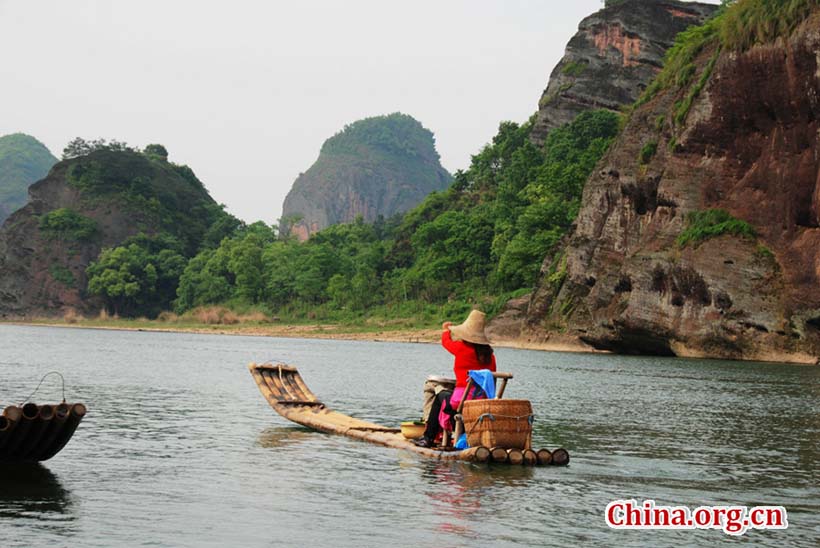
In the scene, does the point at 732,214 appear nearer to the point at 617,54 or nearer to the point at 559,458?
the point at 559,458

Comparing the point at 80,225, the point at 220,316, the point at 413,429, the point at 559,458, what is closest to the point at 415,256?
the point at 220,316

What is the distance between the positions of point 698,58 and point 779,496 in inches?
2268

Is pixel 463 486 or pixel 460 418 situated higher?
pixel 460 418

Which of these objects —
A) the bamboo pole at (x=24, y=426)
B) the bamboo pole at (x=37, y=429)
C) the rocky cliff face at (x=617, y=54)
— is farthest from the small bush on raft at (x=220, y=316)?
the bamboo pole at (x=24, y=426)

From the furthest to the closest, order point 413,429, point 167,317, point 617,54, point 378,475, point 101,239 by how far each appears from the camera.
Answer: point 101,239 < point 167,317 < point 617,54 < point 413,429 < point 378,475

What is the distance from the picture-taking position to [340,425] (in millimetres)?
22656

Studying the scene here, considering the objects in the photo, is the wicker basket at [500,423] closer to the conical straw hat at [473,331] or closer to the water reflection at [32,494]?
the conical straw hat at [473,331]

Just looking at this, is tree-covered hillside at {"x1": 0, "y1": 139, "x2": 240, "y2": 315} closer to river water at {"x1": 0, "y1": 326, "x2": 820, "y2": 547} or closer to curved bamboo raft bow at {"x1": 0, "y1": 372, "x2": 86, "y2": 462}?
river water at {"x1": 0, "y1": 326, "x2": 820, "y2": 547}

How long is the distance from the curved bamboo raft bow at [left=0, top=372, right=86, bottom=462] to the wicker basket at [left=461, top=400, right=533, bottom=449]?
6372mm

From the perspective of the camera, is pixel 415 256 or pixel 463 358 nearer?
pixel 463 358

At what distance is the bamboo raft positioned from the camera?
Result: 16.2m

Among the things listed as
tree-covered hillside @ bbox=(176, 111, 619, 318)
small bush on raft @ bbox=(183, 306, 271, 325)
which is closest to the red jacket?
tree-covered hillside @ bbox=(176, 111, 619, 318)

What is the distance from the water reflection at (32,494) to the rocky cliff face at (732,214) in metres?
46.2

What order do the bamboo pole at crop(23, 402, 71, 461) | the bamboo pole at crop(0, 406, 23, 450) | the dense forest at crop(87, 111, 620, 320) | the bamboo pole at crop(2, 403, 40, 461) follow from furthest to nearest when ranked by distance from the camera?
the dense forest at crop(87, 111, 620, 320) < the bamboo pole at crop(23, 402, 71, 461) < the bamboo pole at crop(2, 403, 40, 461) < the bamboo pole at crop(0, 406, 23, 450)
